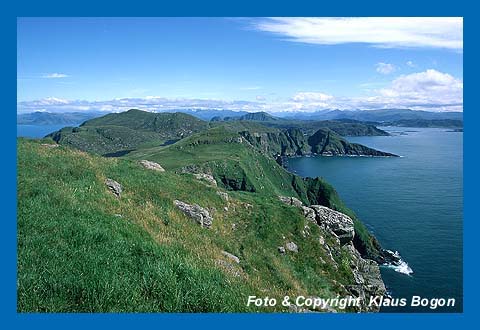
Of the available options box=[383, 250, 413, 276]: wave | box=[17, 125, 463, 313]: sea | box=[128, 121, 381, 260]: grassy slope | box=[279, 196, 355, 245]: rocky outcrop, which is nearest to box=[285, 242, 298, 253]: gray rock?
box=[279, 196, 355, 245]: rocky outcrop

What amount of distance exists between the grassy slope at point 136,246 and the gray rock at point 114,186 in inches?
12.9

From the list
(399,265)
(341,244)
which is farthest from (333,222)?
(399,265)

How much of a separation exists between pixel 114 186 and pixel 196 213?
424cm

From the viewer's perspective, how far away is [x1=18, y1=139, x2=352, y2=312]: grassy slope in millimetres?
9148

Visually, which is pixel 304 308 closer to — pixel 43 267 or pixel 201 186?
pixel 43 267

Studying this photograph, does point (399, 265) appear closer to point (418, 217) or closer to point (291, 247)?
point (418, 217)

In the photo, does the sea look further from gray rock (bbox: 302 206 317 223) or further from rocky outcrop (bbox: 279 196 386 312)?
gray rock (bbox: 302 206 317 223)

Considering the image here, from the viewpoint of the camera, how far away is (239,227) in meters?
21.4

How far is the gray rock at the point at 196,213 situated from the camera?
18.8 m

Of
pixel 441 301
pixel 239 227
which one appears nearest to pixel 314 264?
pixel 239 227

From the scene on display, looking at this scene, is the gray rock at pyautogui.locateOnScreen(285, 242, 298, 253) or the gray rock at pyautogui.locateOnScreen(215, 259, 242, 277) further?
the gray rock at pyautogui.locateOnScreen(285, 242, 298, 253)

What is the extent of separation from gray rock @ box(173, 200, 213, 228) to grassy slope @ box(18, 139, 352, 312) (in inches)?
18.4

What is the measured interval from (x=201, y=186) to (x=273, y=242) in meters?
6.61

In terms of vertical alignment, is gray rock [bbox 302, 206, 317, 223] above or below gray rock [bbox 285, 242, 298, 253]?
above
